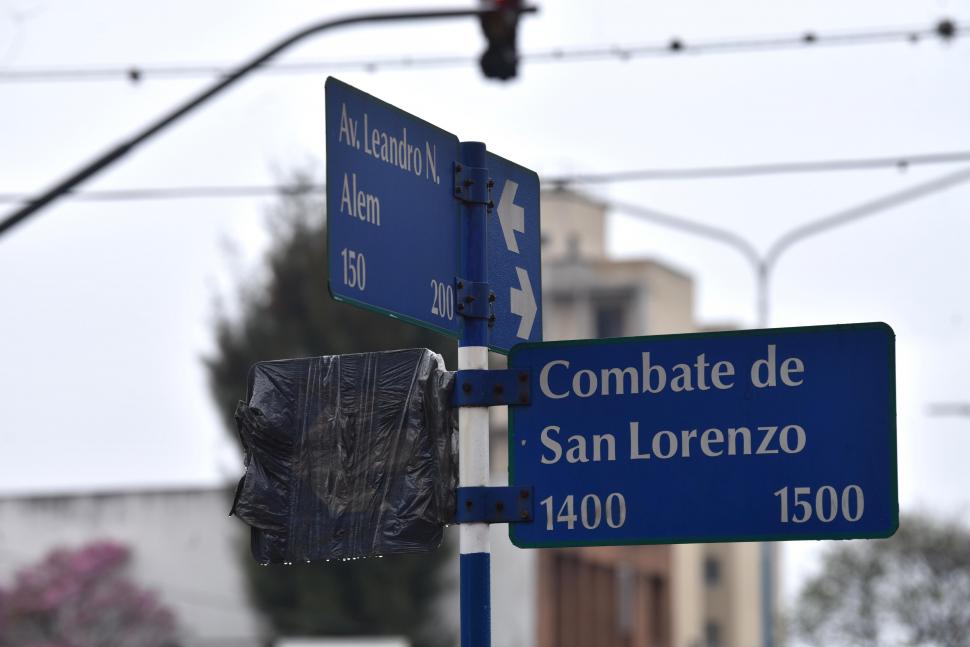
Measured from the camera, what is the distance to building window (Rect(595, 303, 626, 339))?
6266 cm

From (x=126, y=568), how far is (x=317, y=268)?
712cm

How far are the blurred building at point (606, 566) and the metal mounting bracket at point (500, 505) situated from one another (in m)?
13.1

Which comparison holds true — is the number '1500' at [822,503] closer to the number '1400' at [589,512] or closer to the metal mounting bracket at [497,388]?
the number '1400' at [589,512]

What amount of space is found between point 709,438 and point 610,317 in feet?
190

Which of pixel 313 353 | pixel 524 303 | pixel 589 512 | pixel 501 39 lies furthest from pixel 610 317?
pixel 589 512

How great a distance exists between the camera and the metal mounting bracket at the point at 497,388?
5711 mm

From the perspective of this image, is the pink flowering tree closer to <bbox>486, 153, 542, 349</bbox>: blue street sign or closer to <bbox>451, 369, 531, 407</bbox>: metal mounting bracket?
<bbox>486, 153, 542, 349</bbox>: blue street sign

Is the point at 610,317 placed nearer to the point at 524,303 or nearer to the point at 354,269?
the point at 524,303

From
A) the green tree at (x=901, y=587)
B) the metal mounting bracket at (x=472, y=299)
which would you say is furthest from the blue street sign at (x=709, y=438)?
the green tree at (x=901, y=587)

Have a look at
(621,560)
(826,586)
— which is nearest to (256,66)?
(621,560)

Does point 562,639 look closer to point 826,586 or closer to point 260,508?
point 826,586

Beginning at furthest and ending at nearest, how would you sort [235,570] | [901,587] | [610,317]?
[610,317], [901,587], [235,570]

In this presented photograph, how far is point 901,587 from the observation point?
5606 cm

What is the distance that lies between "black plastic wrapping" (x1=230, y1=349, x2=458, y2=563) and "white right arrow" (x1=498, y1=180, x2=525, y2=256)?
20.4 inches
